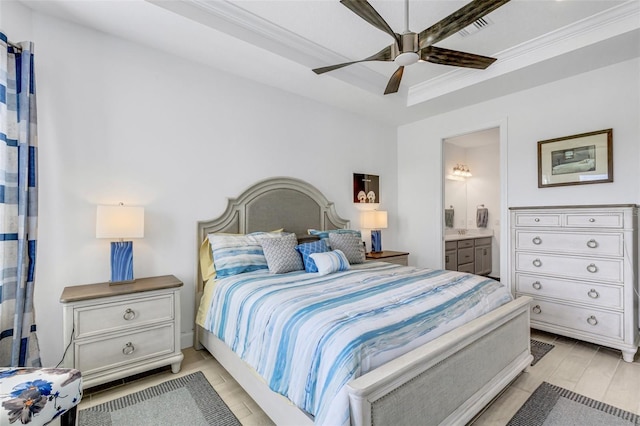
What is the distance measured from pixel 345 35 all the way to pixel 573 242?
286cm

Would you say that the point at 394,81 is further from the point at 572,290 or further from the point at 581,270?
the point at 572,290

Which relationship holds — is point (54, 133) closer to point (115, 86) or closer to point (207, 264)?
point (115, 86)

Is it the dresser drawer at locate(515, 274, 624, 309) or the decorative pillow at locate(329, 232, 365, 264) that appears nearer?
the dresser drawer at locate(515, 274, 624, 309)

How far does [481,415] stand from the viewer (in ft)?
6.10

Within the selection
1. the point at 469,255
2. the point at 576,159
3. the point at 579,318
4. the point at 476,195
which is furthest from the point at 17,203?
the point at 476,195

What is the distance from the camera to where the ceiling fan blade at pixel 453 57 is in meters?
2.20

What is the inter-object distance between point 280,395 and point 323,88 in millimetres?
3021

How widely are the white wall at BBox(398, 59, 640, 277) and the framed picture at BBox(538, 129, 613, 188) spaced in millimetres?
61

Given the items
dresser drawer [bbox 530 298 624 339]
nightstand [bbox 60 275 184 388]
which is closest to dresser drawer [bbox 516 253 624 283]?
dresser drawer [bbox 530 298 624 339]

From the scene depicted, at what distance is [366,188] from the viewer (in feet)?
14.4

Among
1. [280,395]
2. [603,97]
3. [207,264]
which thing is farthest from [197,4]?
[603,97]

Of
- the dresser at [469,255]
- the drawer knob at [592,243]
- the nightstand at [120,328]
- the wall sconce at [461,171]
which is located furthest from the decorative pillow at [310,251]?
the wall sconce at [461,171]

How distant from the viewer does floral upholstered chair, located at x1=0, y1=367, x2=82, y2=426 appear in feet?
3.92

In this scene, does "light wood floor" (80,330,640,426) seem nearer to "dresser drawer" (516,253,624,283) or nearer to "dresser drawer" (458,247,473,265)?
"dresser drawer" (516,253,624,283)
